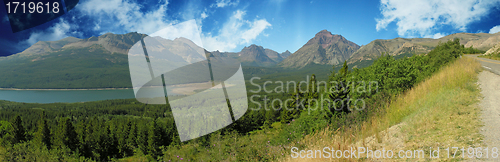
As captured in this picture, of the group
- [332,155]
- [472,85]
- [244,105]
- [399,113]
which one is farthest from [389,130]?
[472,85]

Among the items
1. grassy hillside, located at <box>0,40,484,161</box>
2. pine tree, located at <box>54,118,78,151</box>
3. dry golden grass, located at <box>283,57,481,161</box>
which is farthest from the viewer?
pine tree, located at <box>54,118,78,151</box>

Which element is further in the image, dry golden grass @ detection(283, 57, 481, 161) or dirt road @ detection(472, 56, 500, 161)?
dry golden grass @ detection(283, 57, 481, 161)

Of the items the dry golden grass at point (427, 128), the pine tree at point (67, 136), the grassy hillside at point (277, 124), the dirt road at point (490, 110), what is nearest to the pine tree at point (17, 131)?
the grassy hillside at point (277, 124)

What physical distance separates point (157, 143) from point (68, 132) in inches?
1007

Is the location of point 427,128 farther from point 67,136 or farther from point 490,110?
point 67,136

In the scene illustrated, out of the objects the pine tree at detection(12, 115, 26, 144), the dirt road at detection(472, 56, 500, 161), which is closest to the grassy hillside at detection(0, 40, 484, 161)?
the pine tree at detection(12, 115, 26, 144)

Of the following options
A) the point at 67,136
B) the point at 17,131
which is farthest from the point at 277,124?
the point at 17,131

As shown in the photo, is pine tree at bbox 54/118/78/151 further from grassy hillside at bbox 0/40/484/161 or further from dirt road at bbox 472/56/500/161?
dirt road at bbox 472/56/500/161

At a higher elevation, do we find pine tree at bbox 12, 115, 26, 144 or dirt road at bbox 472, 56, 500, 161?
dirt road at bbox 472, 56, 500, 161

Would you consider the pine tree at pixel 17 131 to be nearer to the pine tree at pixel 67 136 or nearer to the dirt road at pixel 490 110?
the pine tree at pixel 67 136

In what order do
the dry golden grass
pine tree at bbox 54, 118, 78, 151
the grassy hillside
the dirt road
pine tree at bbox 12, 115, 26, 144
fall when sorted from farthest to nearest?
pine tree at bbox 12, 115, 26, 144 < pine tree at bbox 54, 118, 78, 151 < the grassy hillside < the dry golden grass < the dirt road

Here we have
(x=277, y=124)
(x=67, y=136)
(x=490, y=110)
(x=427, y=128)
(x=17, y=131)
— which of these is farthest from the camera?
(x=277, y=124)

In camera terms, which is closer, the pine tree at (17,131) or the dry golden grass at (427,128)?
the dry golden grass at (427,128)

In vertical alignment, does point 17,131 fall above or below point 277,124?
above
